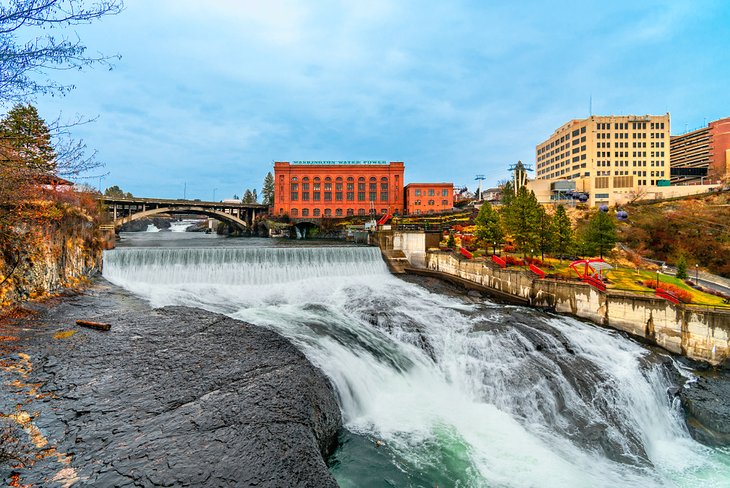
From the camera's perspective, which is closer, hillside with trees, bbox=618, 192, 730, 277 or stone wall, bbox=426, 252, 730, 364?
stone wall, bbox=426, 252, 730, 364

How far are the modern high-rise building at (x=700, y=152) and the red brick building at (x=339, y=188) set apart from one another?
75.1m

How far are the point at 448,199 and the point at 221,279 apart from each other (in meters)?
67.0

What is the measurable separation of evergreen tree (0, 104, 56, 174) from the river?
26.6ft

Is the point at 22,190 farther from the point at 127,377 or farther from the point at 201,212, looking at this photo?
the point at 201,212

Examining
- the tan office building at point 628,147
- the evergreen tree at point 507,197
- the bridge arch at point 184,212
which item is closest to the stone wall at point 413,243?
the evergreen tree at point 507,197

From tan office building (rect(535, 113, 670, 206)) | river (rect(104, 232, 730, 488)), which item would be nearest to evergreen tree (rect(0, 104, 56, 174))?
river (rect(104, 232, 730, 488))

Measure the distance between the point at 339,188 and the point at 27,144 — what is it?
254 feet

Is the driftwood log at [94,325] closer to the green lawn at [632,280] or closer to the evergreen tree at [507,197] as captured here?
the green lawn at [632,280]

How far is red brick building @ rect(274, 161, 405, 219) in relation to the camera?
81875 mm

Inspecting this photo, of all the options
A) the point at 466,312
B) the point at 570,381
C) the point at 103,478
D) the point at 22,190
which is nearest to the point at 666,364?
the point at 570,381

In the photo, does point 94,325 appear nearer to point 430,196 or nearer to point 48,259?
point 48,259

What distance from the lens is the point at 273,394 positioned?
271 inches

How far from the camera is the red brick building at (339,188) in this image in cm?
8188

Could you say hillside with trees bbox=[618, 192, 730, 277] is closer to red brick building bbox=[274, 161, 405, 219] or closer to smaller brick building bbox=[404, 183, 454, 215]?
smaller brick building bbox=[404, 183, 454, 215]
